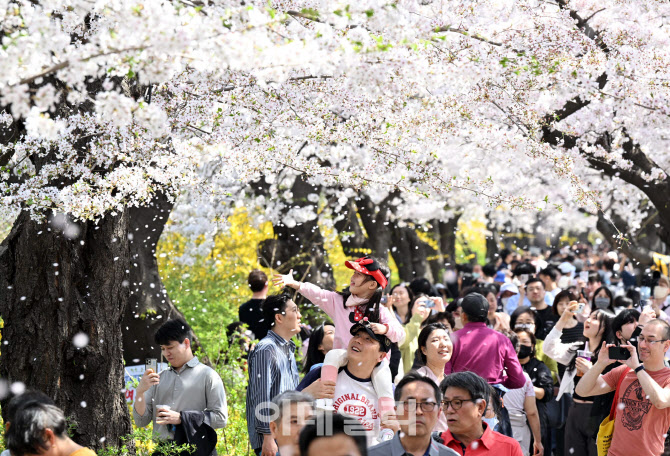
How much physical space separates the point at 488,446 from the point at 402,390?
1.74 ft

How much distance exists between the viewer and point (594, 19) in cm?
885

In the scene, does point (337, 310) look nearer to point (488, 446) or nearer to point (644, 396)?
point (488, 446)

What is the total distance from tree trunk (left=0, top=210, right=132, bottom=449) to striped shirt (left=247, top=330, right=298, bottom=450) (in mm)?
1175

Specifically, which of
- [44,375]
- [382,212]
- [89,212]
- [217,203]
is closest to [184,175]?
[89,212]

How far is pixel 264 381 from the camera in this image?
545cm

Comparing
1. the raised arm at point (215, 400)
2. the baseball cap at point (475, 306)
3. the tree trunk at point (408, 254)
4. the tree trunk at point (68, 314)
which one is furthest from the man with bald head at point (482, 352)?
the tree trunk at point (408, 254)

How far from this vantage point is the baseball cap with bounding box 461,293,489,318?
6547 mm

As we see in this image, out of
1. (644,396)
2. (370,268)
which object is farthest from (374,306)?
(644,396)

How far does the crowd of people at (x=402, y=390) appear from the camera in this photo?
4.06 metres

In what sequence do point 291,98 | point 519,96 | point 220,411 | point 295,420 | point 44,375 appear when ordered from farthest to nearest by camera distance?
A: point 519,96 → point 291,98 → point 44,375 → point 220,411 → point 295,420

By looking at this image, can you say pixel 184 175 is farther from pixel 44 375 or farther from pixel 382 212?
pixel 382 212

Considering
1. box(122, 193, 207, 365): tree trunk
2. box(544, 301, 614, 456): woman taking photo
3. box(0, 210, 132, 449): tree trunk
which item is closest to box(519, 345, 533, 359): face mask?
box(544, 301, 614, 456): woman taking photo

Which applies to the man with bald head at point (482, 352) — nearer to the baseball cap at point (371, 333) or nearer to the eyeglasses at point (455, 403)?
the baseball cap at point (371, 333)

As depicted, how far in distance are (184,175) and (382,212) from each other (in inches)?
450
